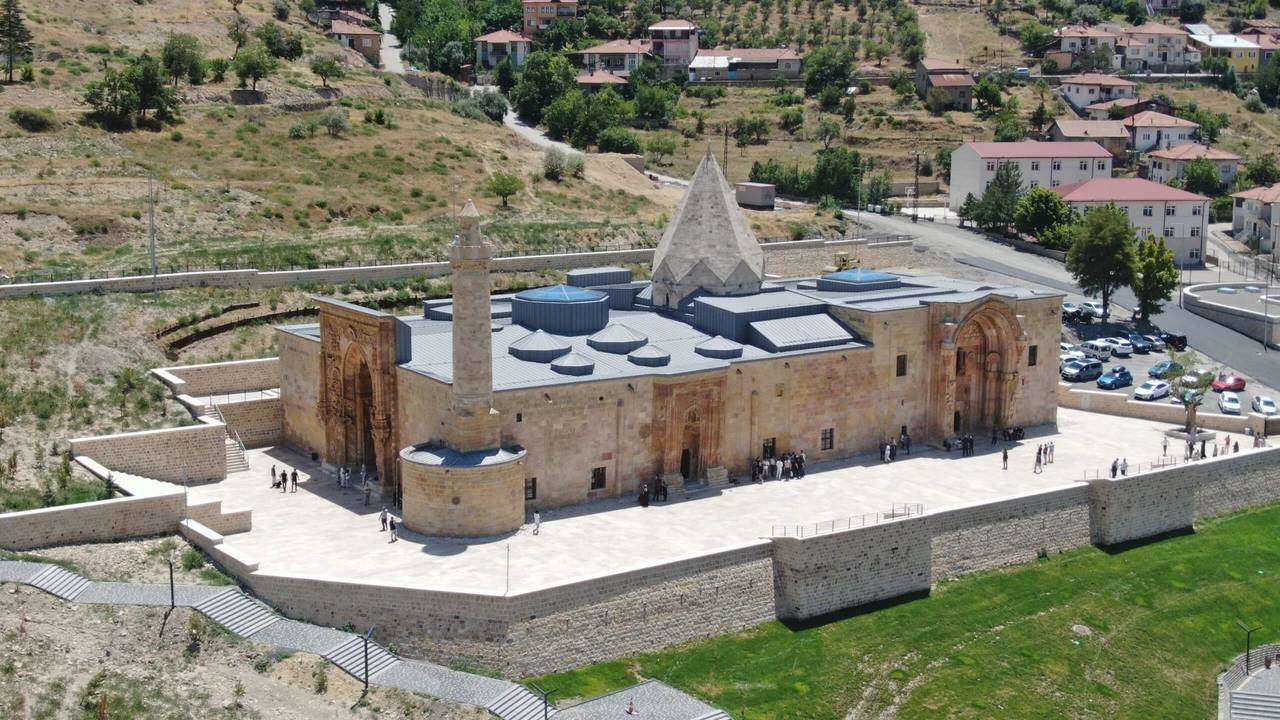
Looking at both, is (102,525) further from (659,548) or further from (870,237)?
(870,237)

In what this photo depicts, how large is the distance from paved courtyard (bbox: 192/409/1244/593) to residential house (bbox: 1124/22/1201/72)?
93.9 m

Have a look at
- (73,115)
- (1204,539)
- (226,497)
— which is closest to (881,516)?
(1204,539)

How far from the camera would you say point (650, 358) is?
41.8m

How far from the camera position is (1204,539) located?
44.3m

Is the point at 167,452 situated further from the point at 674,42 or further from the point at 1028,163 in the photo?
the point at 674,42

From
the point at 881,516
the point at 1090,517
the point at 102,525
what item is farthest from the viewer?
the point at 1090,517

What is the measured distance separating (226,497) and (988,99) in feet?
294

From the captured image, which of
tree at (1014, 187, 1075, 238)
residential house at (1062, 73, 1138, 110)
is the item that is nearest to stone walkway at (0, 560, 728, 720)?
tree at (1014, 187, 1075, 238)

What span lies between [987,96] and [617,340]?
81555 millimetres

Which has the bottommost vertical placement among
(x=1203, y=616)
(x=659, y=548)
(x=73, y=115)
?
(x=1203, y=616)

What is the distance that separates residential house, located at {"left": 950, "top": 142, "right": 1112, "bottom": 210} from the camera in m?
91.7

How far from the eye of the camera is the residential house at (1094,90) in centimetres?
11900

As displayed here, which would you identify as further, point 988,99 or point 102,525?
point 988,99

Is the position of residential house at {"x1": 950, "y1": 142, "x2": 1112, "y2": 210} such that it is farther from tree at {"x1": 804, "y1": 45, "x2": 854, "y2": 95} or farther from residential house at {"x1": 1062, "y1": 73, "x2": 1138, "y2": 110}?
tree at {"x1": 804, "y1": 45, "x2": 854, "y2": 95}
